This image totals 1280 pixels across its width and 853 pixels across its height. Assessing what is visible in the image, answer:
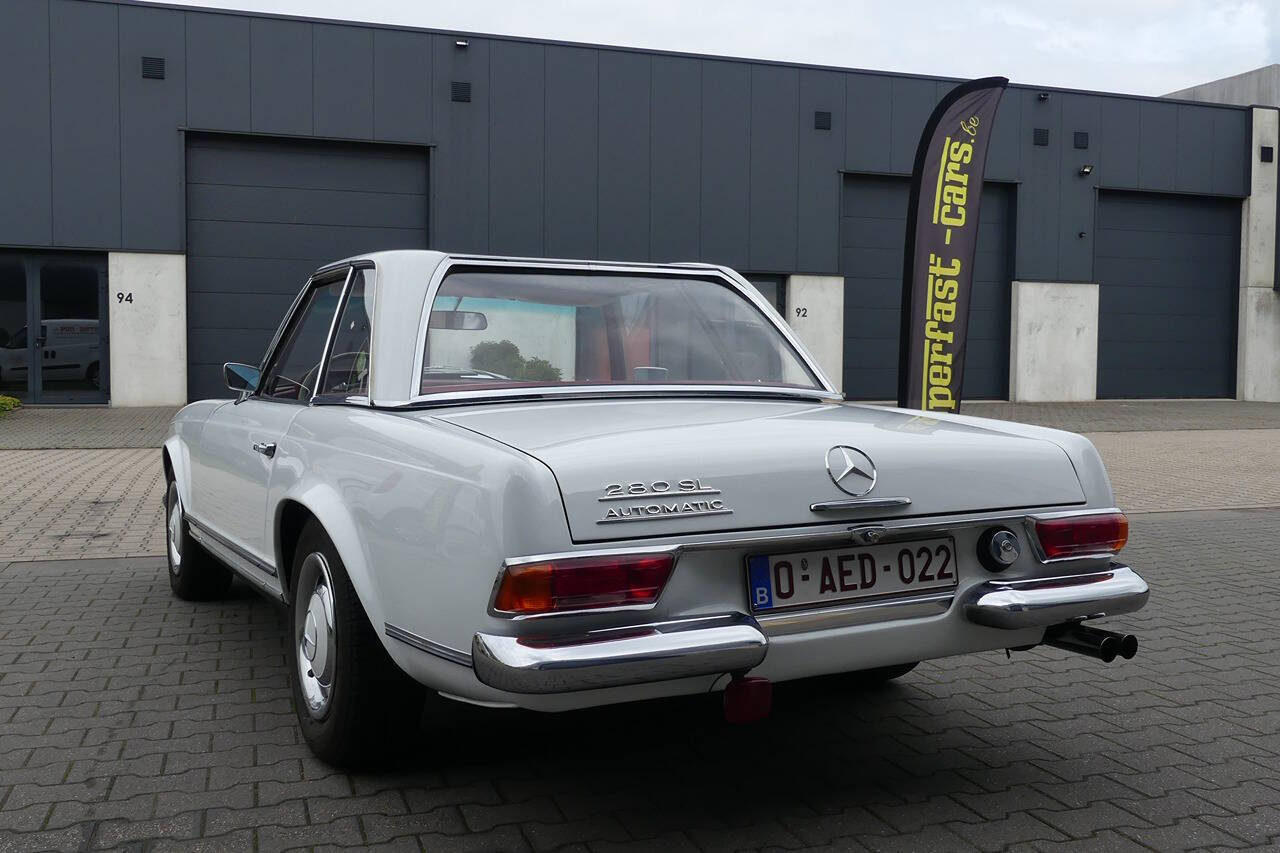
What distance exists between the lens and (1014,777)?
3355mm

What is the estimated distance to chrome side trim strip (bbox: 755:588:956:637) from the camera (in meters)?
2.71

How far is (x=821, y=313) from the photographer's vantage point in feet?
77.8

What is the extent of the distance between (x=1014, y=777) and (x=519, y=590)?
5.70ft

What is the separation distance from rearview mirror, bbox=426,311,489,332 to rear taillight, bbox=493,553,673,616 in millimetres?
1249

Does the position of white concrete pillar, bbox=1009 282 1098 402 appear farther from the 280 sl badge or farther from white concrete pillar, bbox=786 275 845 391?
the 280 sl badge

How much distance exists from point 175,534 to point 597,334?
3.00 meters

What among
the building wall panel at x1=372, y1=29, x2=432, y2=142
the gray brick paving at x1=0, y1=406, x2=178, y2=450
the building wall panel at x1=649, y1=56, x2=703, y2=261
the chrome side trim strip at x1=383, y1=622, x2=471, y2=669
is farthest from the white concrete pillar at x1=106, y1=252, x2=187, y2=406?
the chrome side trim strip at x1=383, y1=622, x2=471, y2=669

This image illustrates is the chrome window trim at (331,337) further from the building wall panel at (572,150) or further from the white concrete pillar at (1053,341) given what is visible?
the white concrete pillar at (1053,341)

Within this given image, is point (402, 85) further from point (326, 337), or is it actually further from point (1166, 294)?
point (326, 337)

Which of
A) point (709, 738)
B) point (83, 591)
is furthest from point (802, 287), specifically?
point (709, 738)

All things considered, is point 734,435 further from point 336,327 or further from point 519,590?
point 336,327

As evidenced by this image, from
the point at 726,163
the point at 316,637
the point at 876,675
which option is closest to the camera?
the point at 316,637

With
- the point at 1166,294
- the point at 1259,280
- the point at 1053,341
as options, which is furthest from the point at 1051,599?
the point at 1259,280

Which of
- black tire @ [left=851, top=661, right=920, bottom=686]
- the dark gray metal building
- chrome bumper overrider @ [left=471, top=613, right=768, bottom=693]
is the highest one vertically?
the dark gray metal building
